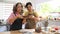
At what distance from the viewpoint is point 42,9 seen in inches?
148

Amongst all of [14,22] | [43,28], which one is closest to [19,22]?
[14,22]

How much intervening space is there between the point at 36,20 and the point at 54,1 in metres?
1.56

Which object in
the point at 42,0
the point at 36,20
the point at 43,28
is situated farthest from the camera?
the point at 42,0

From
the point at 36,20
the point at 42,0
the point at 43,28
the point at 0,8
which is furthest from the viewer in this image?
the point at 42,0

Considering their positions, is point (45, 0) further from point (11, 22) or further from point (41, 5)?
point (11, 22)

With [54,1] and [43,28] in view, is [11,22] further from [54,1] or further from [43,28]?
[54,1]

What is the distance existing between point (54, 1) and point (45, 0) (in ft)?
0.92

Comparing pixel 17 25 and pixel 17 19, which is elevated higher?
pixel 17 19

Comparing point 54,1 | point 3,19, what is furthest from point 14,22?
point 54,1

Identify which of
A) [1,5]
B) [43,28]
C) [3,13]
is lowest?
[43,28]

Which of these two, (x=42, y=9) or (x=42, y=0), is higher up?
(x=42, y=0)

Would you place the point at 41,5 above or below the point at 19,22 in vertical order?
above

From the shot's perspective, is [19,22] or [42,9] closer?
[19,22]

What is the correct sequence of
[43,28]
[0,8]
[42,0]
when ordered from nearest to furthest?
[43,28]
[0,8]
[42,0]
